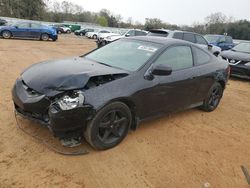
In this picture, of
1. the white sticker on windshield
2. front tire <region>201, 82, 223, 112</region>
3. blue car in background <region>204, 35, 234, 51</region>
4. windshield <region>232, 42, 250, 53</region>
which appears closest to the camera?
the white sticker on windshield

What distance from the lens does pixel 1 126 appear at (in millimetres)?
4137

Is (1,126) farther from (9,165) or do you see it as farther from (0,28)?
(0,28)

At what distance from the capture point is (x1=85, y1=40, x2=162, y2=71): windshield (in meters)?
4.30

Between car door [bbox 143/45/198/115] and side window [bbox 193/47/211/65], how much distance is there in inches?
6.1

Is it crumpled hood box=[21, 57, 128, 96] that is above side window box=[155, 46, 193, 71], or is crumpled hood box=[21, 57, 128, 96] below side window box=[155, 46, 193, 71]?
below

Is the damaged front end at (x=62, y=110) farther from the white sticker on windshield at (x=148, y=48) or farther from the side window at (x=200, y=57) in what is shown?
the side window at (x=200, y=57)

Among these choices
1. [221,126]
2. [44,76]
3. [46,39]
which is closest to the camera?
[44,76]

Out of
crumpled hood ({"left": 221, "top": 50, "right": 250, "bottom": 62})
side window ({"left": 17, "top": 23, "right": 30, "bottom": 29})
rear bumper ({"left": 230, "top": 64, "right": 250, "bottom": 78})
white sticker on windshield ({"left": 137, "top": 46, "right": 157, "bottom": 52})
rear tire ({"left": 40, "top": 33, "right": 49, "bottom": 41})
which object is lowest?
rear tire ({"left": 40, "top": 33, "right": 49, "bottom": 41})

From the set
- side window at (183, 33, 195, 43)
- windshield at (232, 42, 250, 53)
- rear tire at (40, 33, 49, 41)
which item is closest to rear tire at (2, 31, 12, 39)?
rear tire at (40, 33, 49, 41)

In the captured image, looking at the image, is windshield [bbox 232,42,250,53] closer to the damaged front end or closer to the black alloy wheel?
the damaged front end

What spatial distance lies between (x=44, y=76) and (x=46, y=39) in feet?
62.3

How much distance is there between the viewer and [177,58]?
15.8 feet

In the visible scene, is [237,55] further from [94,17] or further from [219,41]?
[94,17]

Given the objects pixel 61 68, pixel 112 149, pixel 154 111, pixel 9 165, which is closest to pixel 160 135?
pixel 154 111
